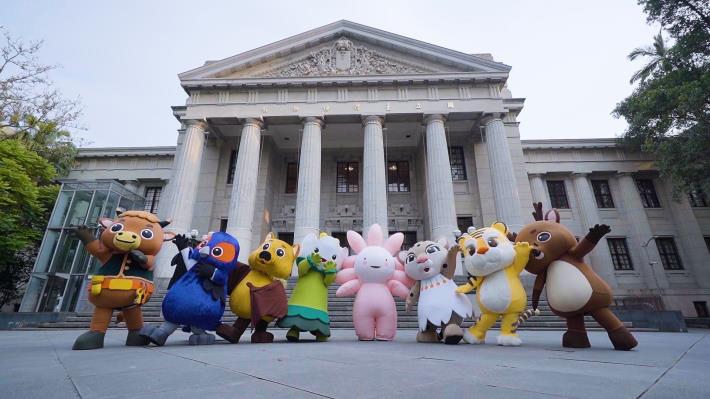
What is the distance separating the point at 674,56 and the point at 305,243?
18932 millimetres

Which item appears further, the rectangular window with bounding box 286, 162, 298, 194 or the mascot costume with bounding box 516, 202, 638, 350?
the rectangular window with bounding box 286, 162, 298, 194

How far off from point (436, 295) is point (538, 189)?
19.4 metres

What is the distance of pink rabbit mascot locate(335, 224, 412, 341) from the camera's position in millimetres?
5965

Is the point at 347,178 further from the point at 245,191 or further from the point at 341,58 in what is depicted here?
the point at 341,58

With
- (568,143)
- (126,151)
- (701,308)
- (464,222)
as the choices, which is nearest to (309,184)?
(464,222)

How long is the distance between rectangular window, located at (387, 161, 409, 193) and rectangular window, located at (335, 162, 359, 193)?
7.16ft

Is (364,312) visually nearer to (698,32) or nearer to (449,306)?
(449,306)

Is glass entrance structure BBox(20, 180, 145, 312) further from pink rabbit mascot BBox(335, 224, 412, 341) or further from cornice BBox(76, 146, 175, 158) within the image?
pink rabbit mascot BBox(335, 224, 412, 341)

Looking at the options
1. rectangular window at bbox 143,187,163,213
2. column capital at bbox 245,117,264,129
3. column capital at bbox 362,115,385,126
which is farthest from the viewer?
rectangular window at bbox 143,187,163,213

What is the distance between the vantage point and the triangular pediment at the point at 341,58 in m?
18.3

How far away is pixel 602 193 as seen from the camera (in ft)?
71.4

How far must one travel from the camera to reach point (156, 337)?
16.1 feet

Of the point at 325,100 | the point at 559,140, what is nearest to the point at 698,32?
the point at 559,140

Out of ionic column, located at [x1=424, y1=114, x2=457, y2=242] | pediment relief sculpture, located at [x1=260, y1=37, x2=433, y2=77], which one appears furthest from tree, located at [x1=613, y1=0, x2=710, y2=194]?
pediment relief sculpture, located at [x1=260, y1=37, x2=433, y2=77]
